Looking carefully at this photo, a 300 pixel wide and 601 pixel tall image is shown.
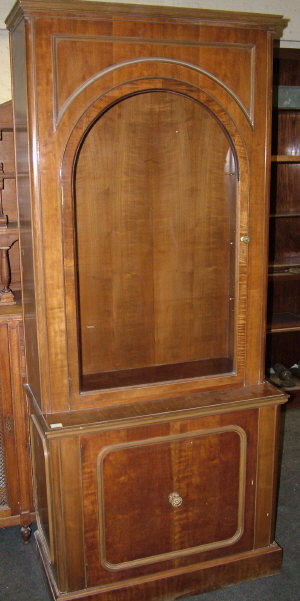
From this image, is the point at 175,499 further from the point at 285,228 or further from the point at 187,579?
the point at 285,228

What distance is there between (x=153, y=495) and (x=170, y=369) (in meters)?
0.43

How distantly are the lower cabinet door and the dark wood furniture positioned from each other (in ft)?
1.80

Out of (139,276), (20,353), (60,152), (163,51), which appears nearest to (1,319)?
(20,353)

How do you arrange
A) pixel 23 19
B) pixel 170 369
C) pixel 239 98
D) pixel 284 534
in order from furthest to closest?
1. pixel 284 534
2. pixel 170 369
3. pixel 239 98
4. pixel 23 19

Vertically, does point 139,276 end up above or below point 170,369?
above

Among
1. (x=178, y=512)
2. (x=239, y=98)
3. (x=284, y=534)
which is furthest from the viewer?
(x=284, y=534)

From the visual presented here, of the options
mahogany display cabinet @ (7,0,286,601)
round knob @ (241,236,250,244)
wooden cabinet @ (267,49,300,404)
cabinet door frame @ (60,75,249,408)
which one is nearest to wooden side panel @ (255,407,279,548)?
mahogany display cabinet @ (7,0,286,601)

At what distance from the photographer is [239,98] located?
1.75 metres

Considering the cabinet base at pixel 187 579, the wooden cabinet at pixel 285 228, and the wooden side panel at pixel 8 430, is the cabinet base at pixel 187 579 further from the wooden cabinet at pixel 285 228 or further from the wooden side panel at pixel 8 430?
the wooden cabinet at pixel 285 228

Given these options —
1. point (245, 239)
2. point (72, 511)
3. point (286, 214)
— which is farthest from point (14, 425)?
point (286, 214)

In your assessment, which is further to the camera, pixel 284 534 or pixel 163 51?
pixel 284 534

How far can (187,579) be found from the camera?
1920 mm

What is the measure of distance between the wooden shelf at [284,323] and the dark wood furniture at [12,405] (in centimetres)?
158

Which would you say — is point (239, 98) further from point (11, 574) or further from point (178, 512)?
point (11, 574)
